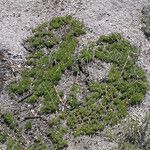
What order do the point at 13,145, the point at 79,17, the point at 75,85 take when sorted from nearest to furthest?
the point at 13,145 < the point at 75,85 < the point at 79,17

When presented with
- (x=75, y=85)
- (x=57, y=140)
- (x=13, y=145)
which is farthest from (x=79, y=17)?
(x=13, y=145)

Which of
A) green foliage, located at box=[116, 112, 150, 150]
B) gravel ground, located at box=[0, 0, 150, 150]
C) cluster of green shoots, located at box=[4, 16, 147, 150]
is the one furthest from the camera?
gravel ground, located at box=[0, 0, 150, 150]

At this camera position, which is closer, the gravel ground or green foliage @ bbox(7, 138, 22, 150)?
green foliage @ bbox(7, 138, 22, 150)

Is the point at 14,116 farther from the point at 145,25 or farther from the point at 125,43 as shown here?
the point at 145,25

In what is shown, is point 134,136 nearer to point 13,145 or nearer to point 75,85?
point 75,85

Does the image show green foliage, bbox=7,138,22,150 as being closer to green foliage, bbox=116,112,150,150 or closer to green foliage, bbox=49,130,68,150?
green foliage, bbox=49,130,68,150

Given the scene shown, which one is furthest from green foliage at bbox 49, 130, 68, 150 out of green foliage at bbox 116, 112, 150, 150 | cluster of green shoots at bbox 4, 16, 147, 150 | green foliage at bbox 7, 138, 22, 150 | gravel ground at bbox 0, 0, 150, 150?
gravel ground at bbox 0, 0, 150, 150
